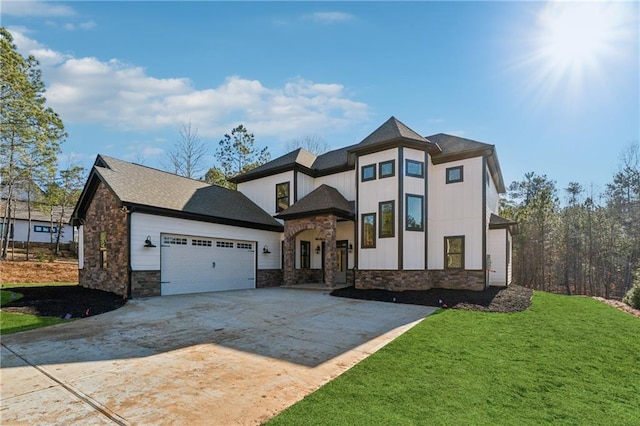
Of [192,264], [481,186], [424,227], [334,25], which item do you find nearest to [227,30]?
[334,25]

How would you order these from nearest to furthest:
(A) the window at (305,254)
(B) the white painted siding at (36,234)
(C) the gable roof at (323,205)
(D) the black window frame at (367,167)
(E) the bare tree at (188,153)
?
1. (D) the black window frame at (367,167)
2. (C) the gable roof at (323,205)
3. (A) the window at (305,254)
4. (E) the bare tree at (188,153)
5. (B) the white painted siding at (36,234)

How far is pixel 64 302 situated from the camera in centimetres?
973

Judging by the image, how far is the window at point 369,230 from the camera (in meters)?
13.5

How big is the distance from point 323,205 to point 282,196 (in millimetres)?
3857

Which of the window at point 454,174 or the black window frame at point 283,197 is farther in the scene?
the black window frame at point 283,197

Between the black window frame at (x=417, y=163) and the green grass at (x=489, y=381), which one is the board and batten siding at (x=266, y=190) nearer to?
the black window frame at (x=417, y=163)

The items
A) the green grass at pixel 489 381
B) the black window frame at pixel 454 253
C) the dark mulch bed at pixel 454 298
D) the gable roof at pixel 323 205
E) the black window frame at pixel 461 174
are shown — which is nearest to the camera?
the green grass at pixel 489 381

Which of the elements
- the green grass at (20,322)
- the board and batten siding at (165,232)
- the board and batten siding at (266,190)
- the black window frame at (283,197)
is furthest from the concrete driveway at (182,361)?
the board and batten siding at (266,190)

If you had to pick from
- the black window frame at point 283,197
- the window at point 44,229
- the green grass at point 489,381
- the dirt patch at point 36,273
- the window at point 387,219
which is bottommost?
the dirt patch at point 36,273

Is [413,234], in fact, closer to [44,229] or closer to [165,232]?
[165,232]

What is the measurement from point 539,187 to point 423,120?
19676 millimetres

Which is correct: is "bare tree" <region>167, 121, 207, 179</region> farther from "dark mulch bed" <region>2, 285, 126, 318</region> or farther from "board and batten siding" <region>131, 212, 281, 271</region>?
"dark mulch bed" <region>2, 285, 126, 318</region>

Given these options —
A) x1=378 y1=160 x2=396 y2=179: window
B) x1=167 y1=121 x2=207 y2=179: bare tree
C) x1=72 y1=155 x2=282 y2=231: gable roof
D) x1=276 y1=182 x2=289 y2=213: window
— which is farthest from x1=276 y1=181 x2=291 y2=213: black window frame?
x1=167 y1=121 x2=207 y2=179: bare tree

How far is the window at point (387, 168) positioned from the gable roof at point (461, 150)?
2163 millimetres
